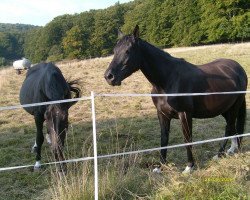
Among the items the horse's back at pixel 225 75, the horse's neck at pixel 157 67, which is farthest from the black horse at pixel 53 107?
the horse's back at pixel 225 75

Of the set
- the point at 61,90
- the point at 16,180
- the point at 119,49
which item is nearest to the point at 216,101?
the point at 119,49

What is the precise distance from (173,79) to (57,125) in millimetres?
1868

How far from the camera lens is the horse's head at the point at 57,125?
15.6ft

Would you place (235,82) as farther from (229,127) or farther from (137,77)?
(137,77)

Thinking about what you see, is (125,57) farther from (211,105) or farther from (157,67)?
(211,105)

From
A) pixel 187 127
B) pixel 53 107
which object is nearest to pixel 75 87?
pixel 53 107

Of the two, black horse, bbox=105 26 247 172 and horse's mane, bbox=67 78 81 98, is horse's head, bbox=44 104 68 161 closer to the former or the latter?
black horse, bbox=105 26 247 172

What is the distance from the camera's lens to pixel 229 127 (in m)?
6.38

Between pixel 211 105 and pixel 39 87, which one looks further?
pixel 39 87

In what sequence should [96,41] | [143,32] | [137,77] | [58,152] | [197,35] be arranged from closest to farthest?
[58,152]
[137,77]
[197,35]
[143,32]
[96,41]

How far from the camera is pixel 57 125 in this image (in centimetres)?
485

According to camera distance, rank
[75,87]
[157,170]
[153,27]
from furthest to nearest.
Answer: [153,27], [75,87], [157,170]

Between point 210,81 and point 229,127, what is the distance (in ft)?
4.04

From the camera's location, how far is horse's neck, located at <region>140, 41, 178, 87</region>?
5262 millimetres
